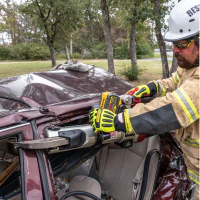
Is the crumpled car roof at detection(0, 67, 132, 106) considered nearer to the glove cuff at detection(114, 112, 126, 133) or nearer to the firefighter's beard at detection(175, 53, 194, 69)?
the glove cuff at detection(114, 112, 126, 133)

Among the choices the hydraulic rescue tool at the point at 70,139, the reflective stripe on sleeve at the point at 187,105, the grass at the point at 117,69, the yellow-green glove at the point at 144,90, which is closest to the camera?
the hydraulic rescue tool at the point at 70,139

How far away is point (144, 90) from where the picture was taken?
204 centimetres

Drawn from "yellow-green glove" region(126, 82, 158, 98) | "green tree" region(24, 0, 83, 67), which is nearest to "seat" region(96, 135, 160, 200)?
"yellow-green glove" region(126, 82, 158, 98)

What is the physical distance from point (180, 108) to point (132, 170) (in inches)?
27.8

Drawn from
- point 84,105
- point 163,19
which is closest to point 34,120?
point 84,105

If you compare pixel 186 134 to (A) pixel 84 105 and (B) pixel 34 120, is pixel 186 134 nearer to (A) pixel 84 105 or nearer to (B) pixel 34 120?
(A) pixel 84 105

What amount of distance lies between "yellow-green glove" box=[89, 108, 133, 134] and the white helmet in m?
0.68

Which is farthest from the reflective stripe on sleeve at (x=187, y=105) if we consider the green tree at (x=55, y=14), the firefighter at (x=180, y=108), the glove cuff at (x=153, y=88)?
the green tree at (x=55, y=14)

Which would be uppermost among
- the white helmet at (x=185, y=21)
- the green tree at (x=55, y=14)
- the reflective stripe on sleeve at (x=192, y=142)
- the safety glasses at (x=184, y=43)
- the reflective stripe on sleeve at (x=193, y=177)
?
the green tree at (x=55, y=14)

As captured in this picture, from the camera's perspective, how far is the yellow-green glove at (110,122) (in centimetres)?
132

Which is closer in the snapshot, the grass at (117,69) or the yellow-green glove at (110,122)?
the yellow-green glove at (110,122)

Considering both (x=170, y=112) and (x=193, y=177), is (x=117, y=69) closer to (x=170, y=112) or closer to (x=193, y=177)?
(x=193, y=177)

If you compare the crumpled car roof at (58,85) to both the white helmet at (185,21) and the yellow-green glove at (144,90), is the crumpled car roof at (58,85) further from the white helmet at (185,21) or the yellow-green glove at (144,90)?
the white helmet at (185,21)

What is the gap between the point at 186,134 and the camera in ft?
5.30
